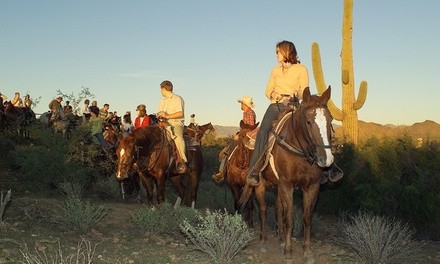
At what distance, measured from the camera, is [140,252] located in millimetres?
8695

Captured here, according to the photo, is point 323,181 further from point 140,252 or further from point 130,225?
Answer: point 130,225

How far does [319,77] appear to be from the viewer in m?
19.9

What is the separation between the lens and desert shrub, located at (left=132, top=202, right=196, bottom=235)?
10.3 m

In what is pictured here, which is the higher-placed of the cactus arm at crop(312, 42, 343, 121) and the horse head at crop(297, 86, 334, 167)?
the cactus arm at crop(312, 42, 343, 121)

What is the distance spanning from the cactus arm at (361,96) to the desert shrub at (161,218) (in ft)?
33.0

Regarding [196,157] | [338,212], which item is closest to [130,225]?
[196,157]

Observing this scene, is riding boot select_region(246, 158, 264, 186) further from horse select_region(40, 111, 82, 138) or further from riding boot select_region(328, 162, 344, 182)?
horse select_region(40, 111, 82, 138)

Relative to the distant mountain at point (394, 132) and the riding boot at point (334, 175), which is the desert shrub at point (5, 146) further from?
the riding boot at point (334, 175)

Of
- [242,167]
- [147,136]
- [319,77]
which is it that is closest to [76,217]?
[147,136]

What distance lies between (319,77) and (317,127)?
12315 mm

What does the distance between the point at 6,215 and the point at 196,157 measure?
4890mm

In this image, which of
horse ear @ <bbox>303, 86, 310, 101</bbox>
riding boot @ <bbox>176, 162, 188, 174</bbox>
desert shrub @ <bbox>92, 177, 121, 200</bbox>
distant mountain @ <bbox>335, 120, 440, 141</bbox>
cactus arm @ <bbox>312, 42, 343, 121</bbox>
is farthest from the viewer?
cactus arm @ <bbox>312, 42, 343, 121</bbox>

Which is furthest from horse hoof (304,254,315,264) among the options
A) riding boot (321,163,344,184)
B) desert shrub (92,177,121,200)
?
desert shrub (92,177,121,200)

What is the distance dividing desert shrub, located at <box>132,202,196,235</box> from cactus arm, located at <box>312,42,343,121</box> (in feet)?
32.3
